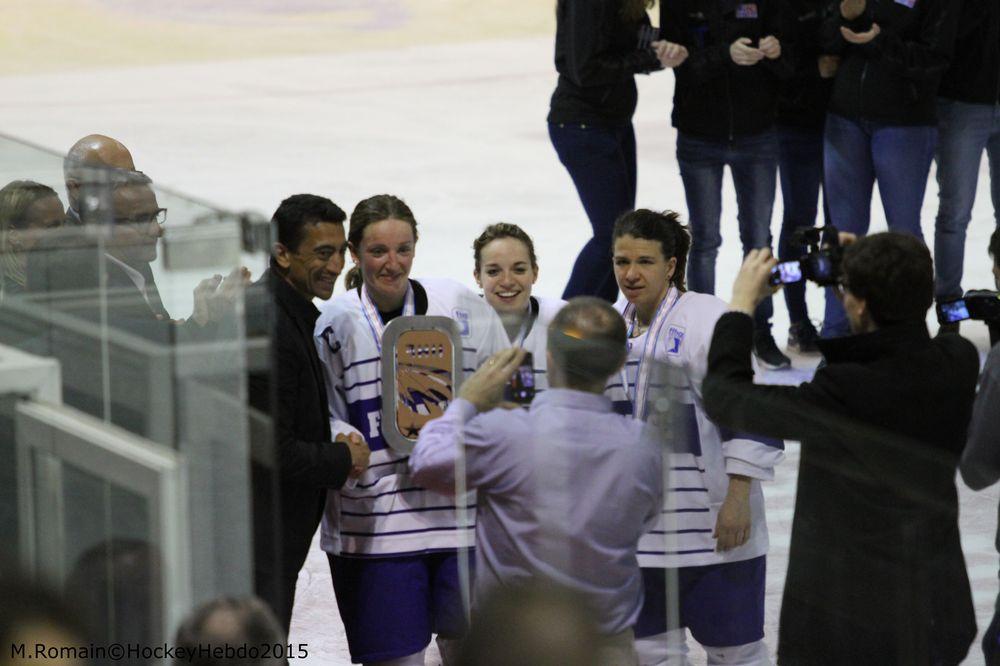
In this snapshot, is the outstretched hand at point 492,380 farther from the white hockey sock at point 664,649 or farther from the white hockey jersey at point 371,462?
the white hockey sock at point 664,649

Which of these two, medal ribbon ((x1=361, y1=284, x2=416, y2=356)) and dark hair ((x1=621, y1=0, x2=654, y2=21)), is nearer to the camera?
medal ribbon ((x1=361, y1=284, x2=416, y2=356))

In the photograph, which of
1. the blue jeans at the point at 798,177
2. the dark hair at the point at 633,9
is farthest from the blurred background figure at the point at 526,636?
the blue jeans at the point at 798,177

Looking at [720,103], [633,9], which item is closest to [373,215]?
[633,9]

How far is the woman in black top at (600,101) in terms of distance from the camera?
5.95 m

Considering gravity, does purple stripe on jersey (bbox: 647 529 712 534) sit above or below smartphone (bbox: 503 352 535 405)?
below

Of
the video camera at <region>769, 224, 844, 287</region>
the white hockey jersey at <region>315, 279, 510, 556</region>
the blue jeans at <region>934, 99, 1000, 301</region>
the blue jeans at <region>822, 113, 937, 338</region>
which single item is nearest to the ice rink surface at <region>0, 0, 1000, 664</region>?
the blue jeans at <region>934, 99, 1000, 301</region>

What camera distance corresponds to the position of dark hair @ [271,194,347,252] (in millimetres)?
3783

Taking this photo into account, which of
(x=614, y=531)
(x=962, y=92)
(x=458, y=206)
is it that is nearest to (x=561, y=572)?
(x=614, y=531)

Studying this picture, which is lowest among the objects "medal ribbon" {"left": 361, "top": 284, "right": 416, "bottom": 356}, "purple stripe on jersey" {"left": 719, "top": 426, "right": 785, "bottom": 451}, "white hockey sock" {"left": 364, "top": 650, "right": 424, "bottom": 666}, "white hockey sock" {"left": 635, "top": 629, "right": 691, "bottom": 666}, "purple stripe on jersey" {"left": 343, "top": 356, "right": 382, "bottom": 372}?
"white hockey sock" {"left": 364, "top": 650, "right": 424, "bottom": 666}

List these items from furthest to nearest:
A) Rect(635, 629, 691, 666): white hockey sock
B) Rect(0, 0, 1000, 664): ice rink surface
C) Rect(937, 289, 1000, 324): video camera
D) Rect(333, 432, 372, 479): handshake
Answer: Rect(0, 0, 1000, 664): ice rink surface, Rect(333, 432, 372, 479): handshake, Rect(937, 289, 1000, 324): video camera, Rect(635, 629, 691, 666): white hockey sock

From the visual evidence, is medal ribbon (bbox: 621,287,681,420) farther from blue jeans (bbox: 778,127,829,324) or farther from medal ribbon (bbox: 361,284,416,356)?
blue jeans (bbox: 778,127,829,324)

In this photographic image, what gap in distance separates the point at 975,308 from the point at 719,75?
3.04 metres

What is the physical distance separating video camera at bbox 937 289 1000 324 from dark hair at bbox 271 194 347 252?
56.6 inches

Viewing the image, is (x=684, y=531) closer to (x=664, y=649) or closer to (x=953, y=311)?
(x=664, y=649)
